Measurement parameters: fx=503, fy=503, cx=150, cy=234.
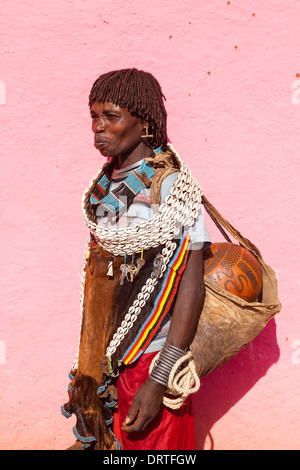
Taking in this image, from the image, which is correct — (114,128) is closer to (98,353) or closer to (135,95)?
(135,95)

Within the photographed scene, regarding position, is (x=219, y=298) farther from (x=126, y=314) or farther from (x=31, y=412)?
(x=31, y=412)

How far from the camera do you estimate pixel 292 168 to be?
3096 mm

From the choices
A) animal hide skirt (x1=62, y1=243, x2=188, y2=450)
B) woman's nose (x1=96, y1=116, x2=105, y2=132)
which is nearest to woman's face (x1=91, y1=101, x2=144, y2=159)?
woman's nose (x1=96, y1=116, x2=105, y2=132)

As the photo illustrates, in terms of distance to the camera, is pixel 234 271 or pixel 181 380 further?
pixel 234 271

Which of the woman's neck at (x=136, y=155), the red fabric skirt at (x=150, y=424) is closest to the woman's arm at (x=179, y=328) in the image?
the red fabric skirt at (x=150, y=424)

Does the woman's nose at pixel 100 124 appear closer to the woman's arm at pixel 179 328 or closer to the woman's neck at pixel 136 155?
the woman's neck at pixel 136 155

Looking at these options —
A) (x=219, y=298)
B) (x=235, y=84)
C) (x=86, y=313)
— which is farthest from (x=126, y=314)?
(x=235, y=84)

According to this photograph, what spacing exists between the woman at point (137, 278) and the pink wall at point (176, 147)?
26.8 inches

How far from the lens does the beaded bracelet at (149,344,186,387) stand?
7.45 feet

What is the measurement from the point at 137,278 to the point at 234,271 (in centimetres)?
50

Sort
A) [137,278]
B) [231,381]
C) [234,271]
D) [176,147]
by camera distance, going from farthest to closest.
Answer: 1. [231,381]
2. [176,147]
3. [234,271]
4. [137,278]

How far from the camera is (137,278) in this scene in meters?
2.40

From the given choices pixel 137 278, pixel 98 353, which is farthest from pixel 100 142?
pixel 98 353

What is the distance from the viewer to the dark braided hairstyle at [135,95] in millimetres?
2320
